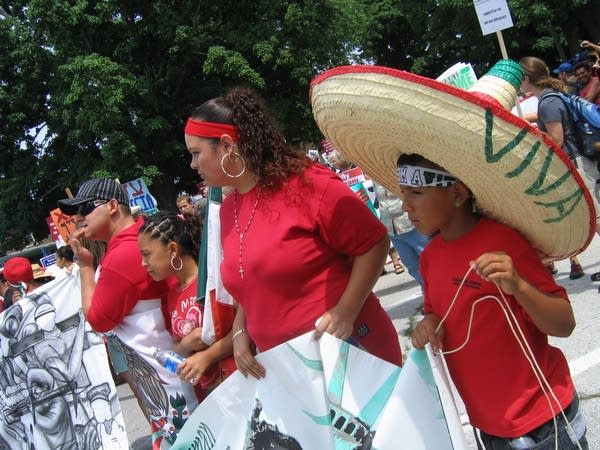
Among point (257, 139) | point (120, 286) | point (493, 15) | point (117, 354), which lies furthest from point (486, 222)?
point (493, 15)

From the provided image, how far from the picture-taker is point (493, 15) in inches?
243

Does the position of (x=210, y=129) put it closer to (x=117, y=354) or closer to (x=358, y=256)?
(x=358, y=256)

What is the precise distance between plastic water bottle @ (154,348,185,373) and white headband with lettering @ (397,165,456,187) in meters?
1.39

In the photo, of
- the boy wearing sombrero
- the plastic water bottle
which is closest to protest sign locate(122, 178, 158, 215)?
the plastic water bottle

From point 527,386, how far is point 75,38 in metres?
21.7

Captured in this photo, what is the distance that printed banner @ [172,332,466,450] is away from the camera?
1.68m

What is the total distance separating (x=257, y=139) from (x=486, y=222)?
0.90 m

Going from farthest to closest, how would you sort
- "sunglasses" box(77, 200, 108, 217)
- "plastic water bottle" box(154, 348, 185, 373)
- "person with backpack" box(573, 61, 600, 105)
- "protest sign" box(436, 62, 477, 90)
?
"protest sign" box(436, 62, 477, 90)
"person with backpack" box(573, 61, 600, 105)
"sunglasses" box(77, 200, 108, 217)
"plastic water bottle" box(154, 348, 185, 373)

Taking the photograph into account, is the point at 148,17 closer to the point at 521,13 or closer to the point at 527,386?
the point at 521,13

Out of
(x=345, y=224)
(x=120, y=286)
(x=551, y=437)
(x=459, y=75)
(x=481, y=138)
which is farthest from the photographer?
(x=459, y=75)

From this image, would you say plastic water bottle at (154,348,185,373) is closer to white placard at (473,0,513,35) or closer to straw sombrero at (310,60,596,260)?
straw sombrero at (310,60,596,260)

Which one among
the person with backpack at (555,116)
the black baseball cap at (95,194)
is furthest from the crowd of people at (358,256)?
the person with backpack at (555,116)

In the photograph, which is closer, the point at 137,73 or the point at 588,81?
the point at 588,81

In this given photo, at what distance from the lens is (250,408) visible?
2135 mm
